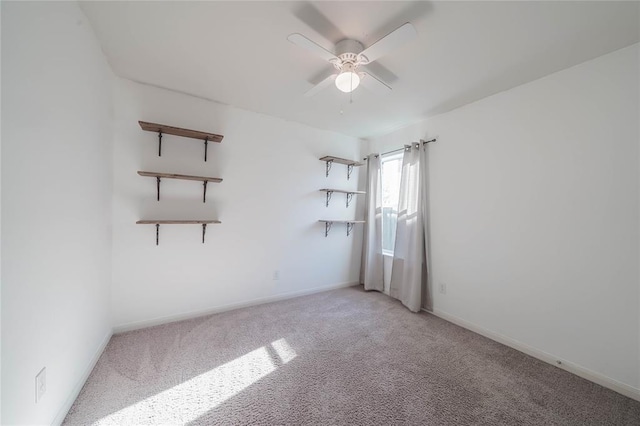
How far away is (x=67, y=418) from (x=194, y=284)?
1312 mm

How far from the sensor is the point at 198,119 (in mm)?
2590

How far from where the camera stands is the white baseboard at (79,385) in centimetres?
133

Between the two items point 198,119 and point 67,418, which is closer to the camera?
point 67,418

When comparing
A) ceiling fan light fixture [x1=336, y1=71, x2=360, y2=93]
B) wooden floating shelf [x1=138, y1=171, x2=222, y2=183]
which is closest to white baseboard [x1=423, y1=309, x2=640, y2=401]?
ceiling fan light fixture [x1=336, y1=71, x2=360, y2=93]

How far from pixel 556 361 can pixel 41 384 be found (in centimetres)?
345

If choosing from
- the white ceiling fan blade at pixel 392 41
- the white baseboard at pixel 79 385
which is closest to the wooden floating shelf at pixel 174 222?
the white baseboard at pixel 79 385

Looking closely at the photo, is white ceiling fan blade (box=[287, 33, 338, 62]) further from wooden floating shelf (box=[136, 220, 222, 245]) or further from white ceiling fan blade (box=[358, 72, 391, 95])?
wooden floating shelf (box=[136, 220, 222, 245])

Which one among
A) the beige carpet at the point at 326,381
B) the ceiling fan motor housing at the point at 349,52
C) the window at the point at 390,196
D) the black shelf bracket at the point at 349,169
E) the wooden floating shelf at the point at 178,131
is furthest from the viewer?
the black shelf bracket at the point at 349,169

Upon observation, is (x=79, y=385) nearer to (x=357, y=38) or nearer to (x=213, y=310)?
(x=213, y=310)

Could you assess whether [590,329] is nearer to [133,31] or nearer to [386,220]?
[386,220]

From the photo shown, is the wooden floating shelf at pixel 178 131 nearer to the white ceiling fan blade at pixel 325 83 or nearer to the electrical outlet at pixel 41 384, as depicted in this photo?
the white ceiling fan blade at pixel 325 83

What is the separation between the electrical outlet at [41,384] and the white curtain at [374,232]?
325 cm

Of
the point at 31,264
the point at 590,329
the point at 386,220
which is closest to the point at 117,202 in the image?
the point at 31,264

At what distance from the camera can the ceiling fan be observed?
1.40m
